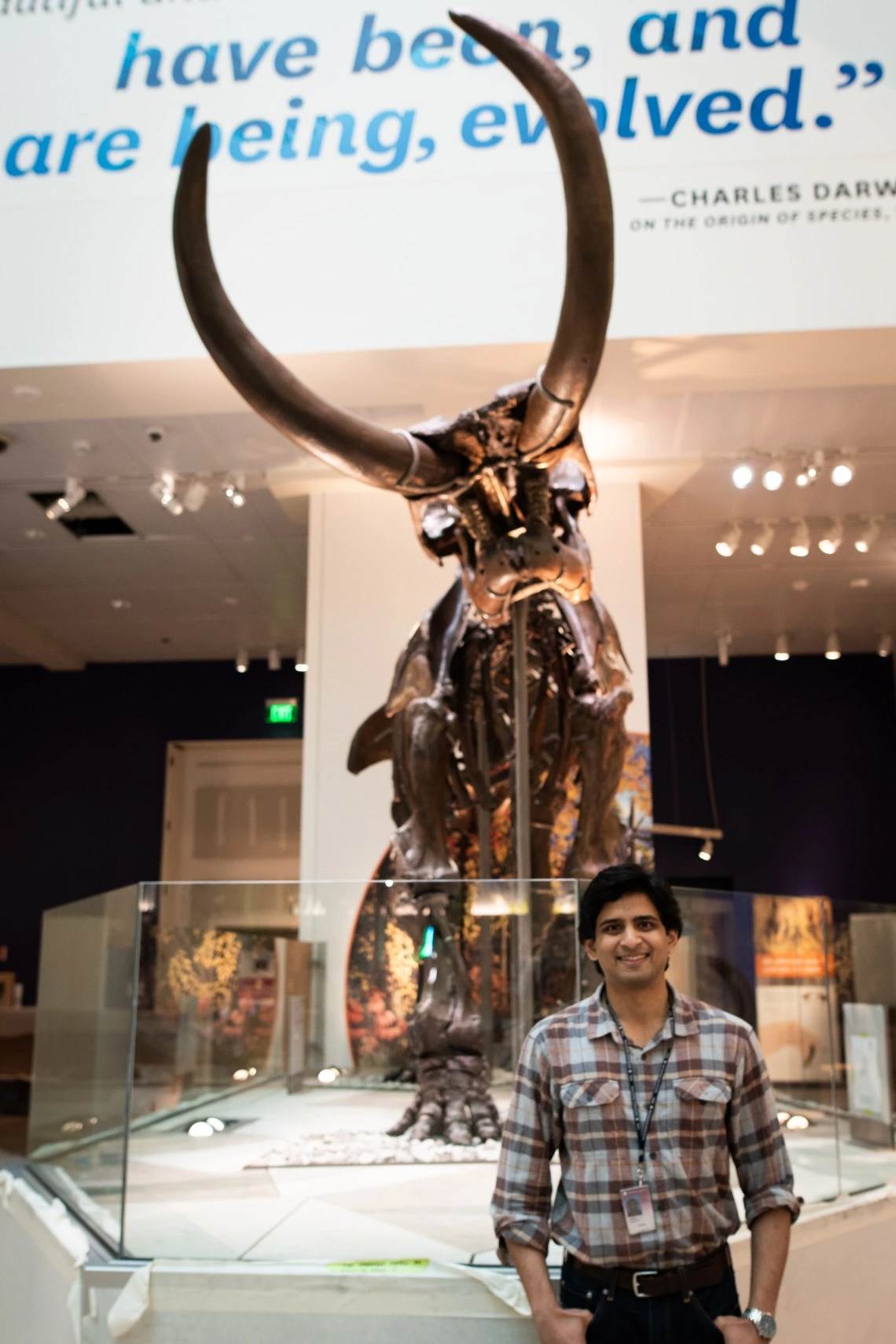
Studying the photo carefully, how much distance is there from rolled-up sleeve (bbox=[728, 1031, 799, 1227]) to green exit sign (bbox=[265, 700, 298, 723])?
11.0 metres

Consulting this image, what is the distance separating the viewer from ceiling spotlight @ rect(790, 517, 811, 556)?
9047 millimetres

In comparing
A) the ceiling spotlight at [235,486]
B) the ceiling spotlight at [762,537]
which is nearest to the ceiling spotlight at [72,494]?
the ceiling spotlight at [235,486]

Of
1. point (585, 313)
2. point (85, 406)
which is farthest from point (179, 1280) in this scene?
point (85, 406)

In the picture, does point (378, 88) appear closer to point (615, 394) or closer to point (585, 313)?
point (615, 394)

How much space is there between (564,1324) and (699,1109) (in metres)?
0.39

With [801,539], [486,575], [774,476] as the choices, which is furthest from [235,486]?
[486,575]

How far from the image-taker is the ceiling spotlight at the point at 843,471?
7891 millimetres

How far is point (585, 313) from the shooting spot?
2.81m

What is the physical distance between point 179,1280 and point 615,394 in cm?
480

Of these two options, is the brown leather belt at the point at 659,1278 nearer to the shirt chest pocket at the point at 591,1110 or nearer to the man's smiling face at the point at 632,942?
the shirt chest pocket at the point at 591,1110

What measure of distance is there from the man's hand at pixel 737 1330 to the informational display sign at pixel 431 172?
4488mm

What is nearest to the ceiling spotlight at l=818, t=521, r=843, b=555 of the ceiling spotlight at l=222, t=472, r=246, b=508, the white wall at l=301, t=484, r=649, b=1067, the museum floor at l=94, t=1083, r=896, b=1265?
the white wall at l=301, t=484, r=649, b=1067

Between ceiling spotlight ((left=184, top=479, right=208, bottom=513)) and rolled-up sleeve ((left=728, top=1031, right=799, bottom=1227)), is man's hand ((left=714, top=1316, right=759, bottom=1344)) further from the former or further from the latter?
ceiling spotlight ((left=184, top=479, right=208, bottom=513))

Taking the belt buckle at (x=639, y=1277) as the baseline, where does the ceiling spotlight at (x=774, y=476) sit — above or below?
above
